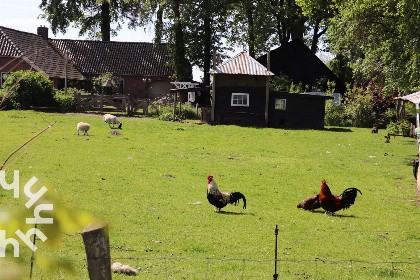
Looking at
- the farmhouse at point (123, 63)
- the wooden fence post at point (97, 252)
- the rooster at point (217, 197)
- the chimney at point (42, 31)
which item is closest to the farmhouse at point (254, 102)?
the farmhouse at point (123, 63)

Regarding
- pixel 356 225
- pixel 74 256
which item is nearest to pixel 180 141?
pixel 356 225

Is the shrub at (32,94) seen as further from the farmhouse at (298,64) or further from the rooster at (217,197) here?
the rooster at (217,197)

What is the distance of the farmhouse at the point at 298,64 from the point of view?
5181 cm

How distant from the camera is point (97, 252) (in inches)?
124

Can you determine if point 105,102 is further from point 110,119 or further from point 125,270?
point 125,270

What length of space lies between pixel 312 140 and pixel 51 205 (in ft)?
98.8

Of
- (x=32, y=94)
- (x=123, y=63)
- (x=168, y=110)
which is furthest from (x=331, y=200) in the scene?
(x=123, y=63)

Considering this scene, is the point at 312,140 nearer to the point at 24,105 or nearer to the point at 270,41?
the point at 24,105

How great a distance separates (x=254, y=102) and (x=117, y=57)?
26.0m

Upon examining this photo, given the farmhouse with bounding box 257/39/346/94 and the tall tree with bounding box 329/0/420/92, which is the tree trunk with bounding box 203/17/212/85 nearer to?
the farmhouse with bounding box 257/39/346/94

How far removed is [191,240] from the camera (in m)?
10.4

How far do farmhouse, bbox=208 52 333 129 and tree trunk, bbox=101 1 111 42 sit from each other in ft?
94.3

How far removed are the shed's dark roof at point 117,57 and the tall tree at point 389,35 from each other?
28527 mm

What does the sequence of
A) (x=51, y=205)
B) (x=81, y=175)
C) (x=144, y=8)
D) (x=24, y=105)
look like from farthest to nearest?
1. (x=144, y=8)
2. (x=24, y=105)
3. (x=81, y=175)
4. (x=51, y=205)
